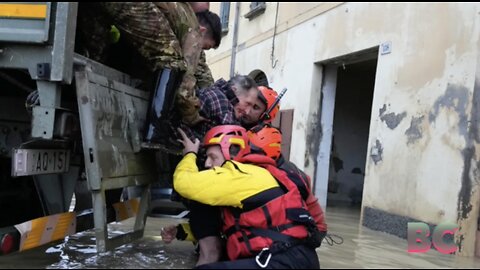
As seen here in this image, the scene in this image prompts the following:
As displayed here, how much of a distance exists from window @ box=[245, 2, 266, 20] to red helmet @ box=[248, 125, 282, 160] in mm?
7892

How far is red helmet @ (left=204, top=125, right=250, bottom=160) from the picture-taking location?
3.49 meters

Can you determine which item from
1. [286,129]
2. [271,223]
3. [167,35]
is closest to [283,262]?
[271,223]

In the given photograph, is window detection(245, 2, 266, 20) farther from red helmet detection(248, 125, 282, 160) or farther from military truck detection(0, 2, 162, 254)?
military truck detection(0, 2, 162, 254)

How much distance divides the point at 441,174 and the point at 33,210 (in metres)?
4.05

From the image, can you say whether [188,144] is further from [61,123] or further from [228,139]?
[61,123]

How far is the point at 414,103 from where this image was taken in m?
6.57

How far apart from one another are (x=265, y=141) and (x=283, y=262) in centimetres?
109

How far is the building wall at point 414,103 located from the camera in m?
5.63

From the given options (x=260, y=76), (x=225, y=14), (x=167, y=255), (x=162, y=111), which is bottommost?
(x=167, y=255)

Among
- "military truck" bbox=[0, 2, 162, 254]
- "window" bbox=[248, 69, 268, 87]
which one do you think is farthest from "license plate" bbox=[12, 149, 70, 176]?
"window" bbox=[248, 69, 268, 87]

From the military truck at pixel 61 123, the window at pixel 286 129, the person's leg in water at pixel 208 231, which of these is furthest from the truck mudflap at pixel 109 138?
the window at pixel 286 129

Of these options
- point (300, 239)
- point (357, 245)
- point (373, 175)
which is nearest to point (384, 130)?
point (373, 175)

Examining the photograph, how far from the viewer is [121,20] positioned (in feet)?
10.8

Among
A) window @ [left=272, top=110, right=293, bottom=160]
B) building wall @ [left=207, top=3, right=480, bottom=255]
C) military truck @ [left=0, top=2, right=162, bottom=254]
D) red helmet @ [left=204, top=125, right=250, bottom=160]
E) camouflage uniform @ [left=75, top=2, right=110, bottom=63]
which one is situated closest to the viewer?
military truck @ [left=0, top=2, right=162, bottom=254]
